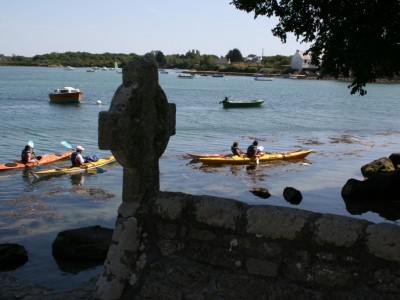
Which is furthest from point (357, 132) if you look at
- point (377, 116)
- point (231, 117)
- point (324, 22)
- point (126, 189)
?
point (126, 189)

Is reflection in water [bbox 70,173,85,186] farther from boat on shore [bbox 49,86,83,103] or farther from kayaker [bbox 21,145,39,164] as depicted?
boat on shore [bbox 49,86,83,103]

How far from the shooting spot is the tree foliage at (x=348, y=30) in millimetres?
13375

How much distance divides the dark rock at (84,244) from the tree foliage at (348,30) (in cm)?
810

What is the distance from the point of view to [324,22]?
14883mm

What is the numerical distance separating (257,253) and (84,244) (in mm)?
7864

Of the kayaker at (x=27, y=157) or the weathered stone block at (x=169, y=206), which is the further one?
the kayaker at (x=27, y=157)

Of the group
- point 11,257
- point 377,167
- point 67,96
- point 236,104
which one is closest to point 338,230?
point 11,257

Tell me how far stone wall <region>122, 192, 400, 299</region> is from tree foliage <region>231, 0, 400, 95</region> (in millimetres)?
9979

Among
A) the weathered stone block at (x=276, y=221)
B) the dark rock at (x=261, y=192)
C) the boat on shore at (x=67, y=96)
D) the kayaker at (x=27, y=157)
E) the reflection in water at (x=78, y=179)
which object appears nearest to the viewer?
the weathered stone block at (x=276, y=221)

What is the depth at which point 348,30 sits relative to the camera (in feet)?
44.4

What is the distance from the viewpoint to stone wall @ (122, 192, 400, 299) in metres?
3.79

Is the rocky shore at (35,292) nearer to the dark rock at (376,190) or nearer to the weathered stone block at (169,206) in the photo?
the weathered stone block at (169,206)

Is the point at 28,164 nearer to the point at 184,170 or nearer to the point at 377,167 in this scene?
the point at 184,170

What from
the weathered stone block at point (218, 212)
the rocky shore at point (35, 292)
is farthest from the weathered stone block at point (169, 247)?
the rocky shore at point (35, 292)
